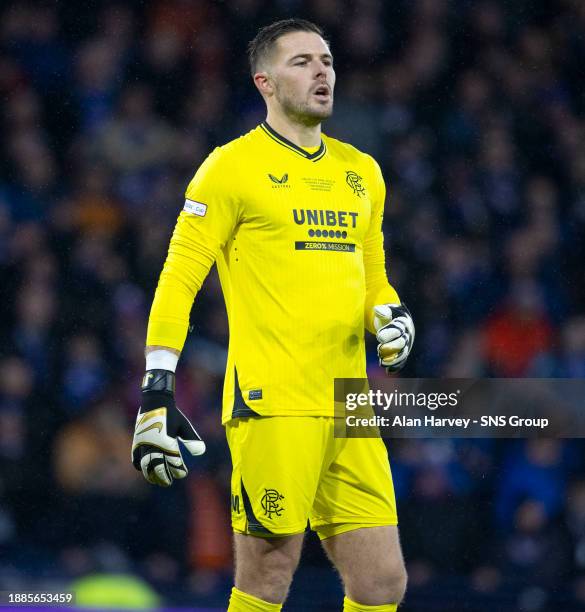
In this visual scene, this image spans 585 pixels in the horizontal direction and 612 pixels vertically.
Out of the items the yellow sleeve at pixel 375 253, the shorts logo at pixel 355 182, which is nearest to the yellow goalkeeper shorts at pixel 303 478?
the yellow sleeve at pixel 375 253

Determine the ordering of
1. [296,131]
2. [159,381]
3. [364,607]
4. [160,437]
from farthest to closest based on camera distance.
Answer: [296,131] < [364,607] < [159,381] < [160,437]

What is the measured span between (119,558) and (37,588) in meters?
0.49

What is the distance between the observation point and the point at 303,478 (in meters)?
3.47

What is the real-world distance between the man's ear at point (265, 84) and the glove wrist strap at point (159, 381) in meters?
1.07

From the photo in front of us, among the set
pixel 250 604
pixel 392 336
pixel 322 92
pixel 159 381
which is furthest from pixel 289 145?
pixel 250 604

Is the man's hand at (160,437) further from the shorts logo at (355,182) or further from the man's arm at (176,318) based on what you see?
the shorts logo at (355,182)

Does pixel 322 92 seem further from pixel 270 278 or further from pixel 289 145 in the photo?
pixel 270 278

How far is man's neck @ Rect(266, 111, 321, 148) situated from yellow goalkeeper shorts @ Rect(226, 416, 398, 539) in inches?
37.4

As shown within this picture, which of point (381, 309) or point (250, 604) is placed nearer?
point (250, 604)

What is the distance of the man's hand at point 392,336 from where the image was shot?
3.59m

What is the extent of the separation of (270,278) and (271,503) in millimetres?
711

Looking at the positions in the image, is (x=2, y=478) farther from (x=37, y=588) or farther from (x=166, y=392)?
(x=166, y=392)

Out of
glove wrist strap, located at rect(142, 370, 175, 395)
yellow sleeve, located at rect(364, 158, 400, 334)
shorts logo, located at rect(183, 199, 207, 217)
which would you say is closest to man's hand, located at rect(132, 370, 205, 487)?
glove wrist strap, located at rect(142, 370, 175, 395)

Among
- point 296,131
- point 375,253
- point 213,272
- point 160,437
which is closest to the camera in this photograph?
point 160,437
